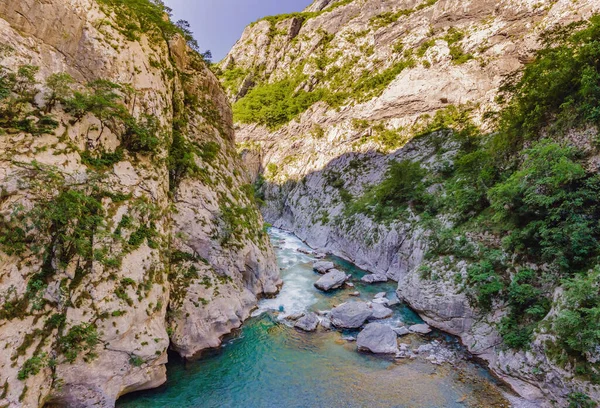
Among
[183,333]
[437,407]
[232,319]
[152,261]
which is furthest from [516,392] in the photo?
[152,261]

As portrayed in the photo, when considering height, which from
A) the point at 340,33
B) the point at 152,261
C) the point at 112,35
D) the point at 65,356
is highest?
the point at 340,33

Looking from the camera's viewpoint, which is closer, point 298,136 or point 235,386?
point 235,386

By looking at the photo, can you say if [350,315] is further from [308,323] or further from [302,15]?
[302,15]

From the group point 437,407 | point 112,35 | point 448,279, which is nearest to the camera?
point 437,407

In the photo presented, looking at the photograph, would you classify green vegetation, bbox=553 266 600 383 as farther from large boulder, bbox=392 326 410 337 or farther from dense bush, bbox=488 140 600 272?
large boulder, bbox=392 326 410 337

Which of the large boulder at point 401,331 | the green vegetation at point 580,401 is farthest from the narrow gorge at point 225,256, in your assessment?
the large boulder at point 401,331

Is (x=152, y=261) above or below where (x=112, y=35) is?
below

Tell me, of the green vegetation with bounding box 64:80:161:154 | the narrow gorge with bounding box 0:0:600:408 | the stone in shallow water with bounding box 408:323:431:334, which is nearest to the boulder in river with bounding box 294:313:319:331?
the narrow gorge with bounding box 0:0:600:408

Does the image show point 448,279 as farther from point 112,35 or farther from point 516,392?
point 112,35
